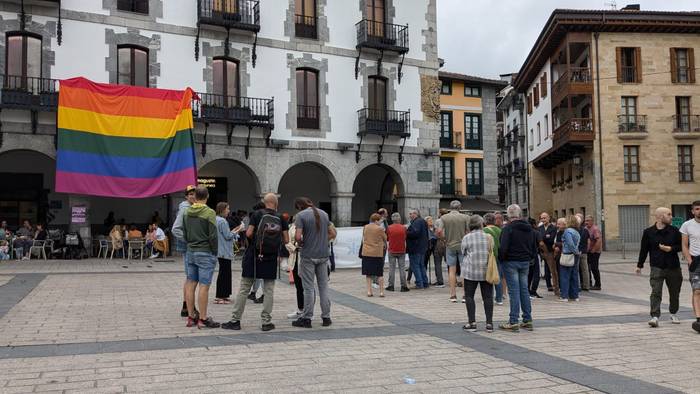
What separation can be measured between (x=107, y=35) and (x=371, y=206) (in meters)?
14.8

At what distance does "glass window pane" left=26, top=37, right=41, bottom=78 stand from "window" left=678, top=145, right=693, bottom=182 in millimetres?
29805

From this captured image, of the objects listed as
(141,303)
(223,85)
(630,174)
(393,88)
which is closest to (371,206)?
(393,88)

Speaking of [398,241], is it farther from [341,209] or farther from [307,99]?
[307,99]

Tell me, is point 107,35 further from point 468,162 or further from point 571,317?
point 468,162

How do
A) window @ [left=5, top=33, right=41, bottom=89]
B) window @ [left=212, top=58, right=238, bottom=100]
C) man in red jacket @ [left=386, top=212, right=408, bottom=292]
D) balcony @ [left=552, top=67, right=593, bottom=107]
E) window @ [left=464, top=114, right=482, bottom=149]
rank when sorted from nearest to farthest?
man in red jacket @ [left=386, top=212, right=408, bottom=292], window @ [left=5, top=33, right=41, bottom=89], window @ [left=212, top=58, right=238, bottom=100], balcony @ [left=552, top=67, right=593, bottom=107], window @ [left=464, top=114, right=482, bottom=149]

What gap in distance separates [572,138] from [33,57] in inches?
973

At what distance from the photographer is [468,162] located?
44.8 metres

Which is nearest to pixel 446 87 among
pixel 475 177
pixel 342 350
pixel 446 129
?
pixel 446 129

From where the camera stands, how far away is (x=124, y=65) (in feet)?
72.6

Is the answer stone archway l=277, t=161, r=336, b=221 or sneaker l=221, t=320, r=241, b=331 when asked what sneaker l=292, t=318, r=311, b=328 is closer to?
sneaker l=221, t=320, r=241, b=331

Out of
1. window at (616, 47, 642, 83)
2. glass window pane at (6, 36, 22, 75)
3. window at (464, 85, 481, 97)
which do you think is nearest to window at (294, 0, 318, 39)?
glass window pane at (6, 36, 22, 75)

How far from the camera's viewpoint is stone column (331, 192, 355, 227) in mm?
25453

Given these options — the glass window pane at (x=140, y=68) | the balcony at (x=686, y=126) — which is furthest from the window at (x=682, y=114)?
the glass window pane at (x=140, y=68)

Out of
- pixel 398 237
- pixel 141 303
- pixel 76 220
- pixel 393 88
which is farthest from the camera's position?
pixel 393 88
